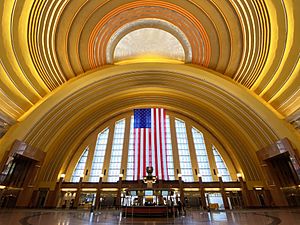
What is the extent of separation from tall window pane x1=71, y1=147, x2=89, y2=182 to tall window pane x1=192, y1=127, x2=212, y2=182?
13.0 metres

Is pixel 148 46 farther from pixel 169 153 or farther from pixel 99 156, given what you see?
pixel 99 156

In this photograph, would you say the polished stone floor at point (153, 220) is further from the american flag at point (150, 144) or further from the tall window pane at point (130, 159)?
the tall window pane at point (130, 159)

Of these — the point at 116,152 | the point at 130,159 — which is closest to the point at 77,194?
the point at 116,152

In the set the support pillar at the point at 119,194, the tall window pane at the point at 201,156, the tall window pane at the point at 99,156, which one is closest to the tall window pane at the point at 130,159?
the support pillar at the point at 119,194

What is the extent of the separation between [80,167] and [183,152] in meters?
12.0

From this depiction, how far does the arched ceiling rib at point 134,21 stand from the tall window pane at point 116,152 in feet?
32.5

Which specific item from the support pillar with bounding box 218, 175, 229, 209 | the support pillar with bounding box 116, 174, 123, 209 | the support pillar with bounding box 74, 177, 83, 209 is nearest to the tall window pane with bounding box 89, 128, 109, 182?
the support pillar with bounding box 74, 177, 83, 209

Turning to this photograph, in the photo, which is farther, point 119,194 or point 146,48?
point 119,194

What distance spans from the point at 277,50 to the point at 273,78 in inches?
79.8

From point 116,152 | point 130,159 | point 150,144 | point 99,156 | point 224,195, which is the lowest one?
point 224,195

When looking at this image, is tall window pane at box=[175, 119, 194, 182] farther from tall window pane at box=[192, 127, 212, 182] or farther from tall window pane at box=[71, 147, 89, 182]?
tall window pane at box=[71, 147, 89, 182]

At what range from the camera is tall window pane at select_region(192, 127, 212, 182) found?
19.8 meters

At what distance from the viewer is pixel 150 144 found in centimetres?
1958

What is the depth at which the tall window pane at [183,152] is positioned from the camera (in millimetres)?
19811
